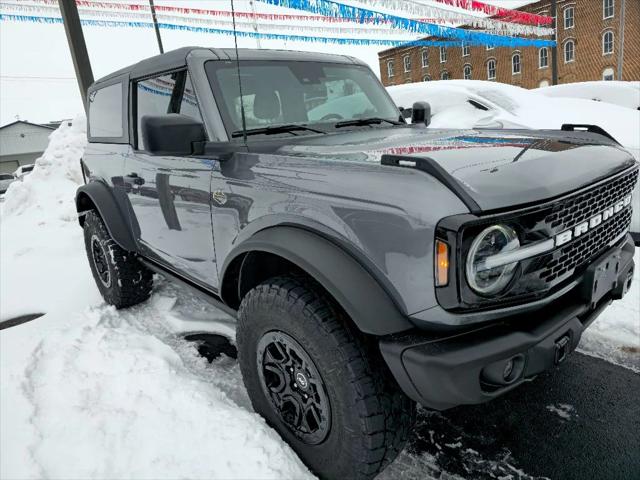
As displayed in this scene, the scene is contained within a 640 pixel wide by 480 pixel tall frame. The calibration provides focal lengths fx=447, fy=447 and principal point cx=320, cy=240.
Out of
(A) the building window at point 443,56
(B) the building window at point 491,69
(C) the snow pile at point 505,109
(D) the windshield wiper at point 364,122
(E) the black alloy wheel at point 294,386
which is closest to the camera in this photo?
(E) the black alloy wheel at point 294,386

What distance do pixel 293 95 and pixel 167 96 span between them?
76 centimetres

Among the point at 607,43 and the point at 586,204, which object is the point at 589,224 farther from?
the point at 607,43

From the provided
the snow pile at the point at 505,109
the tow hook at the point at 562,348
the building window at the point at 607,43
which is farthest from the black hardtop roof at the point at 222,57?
the building window at the point at 607,43

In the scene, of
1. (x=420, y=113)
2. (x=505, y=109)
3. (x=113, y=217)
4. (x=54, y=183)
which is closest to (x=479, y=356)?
(x=420, y=113)

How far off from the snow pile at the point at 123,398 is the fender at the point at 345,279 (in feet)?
2.61

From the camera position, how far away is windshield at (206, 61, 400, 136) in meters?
2.32

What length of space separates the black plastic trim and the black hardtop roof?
144 cm

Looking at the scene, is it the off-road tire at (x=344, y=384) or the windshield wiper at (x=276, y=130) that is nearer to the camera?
the off-road tire at (x=344, y=384)

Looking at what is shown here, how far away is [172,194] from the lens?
2512 mm

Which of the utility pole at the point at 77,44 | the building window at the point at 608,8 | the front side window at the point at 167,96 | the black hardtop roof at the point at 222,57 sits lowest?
the front side window at the point at 167,96

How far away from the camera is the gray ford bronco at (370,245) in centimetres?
138

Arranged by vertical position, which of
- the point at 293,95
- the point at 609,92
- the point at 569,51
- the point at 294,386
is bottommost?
the point at 294,386

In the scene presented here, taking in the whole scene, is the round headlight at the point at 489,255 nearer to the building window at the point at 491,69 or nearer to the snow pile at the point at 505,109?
the snow pile at the point at 505,109

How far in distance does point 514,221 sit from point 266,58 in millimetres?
1786
